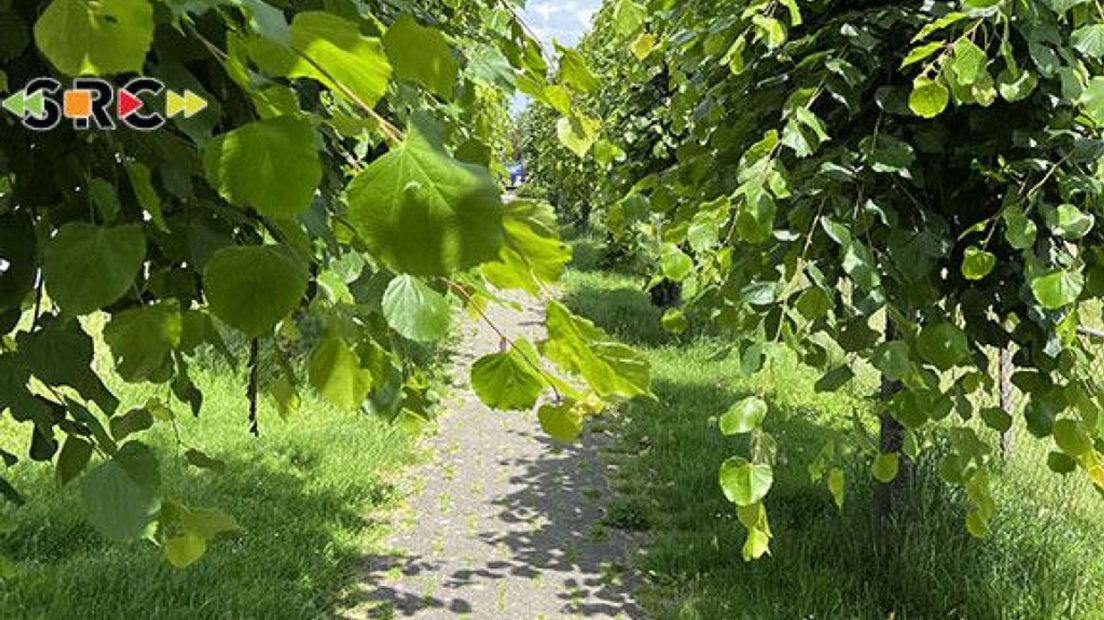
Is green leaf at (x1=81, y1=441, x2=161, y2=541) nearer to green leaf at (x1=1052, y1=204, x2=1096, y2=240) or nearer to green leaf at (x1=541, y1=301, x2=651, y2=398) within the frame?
green leaf at (x1=541, y1=301, x2=651, y2=398)

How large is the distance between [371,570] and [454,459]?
70.1 inches

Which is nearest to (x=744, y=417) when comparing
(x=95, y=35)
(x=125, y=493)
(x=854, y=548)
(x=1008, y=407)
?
(x=125, y=493)

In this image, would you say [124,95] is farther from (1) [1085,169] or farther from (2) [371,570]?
(2) [371,570]

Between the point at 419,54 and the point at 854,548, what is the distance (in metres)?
3.67

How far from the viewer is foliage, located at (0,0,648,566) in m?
0.43

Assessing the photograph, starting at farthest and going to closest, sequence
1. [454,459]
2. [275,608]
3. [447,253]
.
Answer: [454,459], [275,608], [447,253]

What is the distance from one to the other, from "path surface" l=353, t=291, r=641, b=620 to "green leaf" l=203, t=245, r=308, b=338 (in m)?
2.11

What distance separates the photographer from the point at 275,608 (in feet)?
10.5

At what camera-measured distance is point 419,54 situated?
0.50 metres

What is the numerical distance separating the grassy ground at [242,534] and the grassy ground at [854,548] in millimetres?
1362

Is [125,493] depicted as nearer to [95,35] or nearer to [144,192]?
→ [144,192]

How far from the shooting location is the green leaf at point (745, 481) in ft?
4.91

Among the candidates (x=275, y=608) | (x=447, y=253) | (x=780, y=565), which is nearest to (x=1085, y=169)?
(x=447, y=253)

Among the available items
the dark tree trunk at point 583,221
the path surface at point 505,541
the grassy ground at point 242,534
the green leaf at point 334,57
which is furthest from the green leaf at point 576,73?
the dark tree trunk at point 583,221
